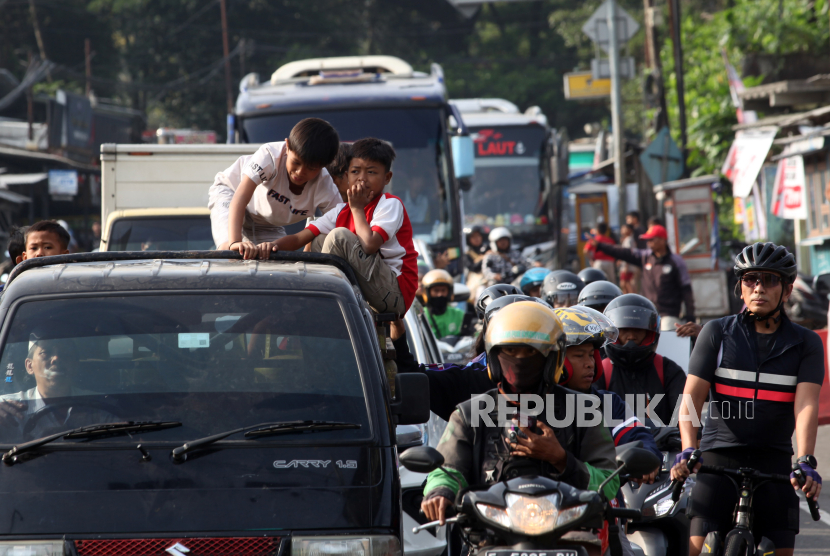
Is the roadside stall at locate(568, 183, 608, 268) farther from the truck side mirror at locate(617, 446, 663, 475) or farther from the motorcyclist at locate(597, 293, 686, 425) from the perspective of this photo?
the truck side mirror at locate(617, 446, 663, 475)

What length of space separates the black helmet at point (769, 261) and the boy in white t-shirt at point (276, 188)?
194 cm

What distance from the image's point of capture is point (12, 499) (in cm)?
334

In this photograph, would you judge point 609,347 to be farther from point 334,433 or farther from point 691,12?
point 691,12

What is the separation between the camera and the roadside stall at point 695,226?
18953 millimetres

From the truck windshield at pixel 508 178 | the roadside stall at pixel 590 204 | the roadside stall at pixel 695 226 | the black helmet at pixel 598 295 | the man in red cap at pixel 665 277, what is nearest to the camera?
the black helmet at pixel 598 295

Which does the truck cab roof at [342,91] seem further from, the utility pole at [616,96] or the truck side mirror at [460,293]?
the utility pole at [616,96]

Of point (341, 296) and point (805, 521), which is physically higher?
point (341, 296)

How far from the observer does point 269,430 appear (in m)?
3.50

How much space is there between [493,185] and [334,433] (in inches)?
707

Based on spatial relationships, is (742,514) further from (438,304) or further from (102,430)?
(438,304)

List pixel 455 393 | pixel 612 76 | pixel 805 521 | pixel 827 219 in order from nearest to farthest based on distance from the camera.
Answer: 1. pixel 455 393
2. pixel 805 521
3. pixel 827 219
4. pixel 612 76

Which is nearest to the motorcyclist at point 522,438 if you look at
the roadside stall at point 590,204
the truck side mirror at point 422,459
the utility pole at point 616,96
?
the truck side mirror at point 422,459

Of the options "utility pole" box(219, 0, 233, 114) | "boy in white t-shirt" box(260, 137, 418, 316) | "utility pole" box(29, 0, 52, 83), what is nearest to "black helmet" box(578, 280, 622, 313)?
"boy in white t-shirt" box(260, 137, 418, 316)

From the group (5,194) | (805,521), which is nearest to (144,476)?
(805,521)
